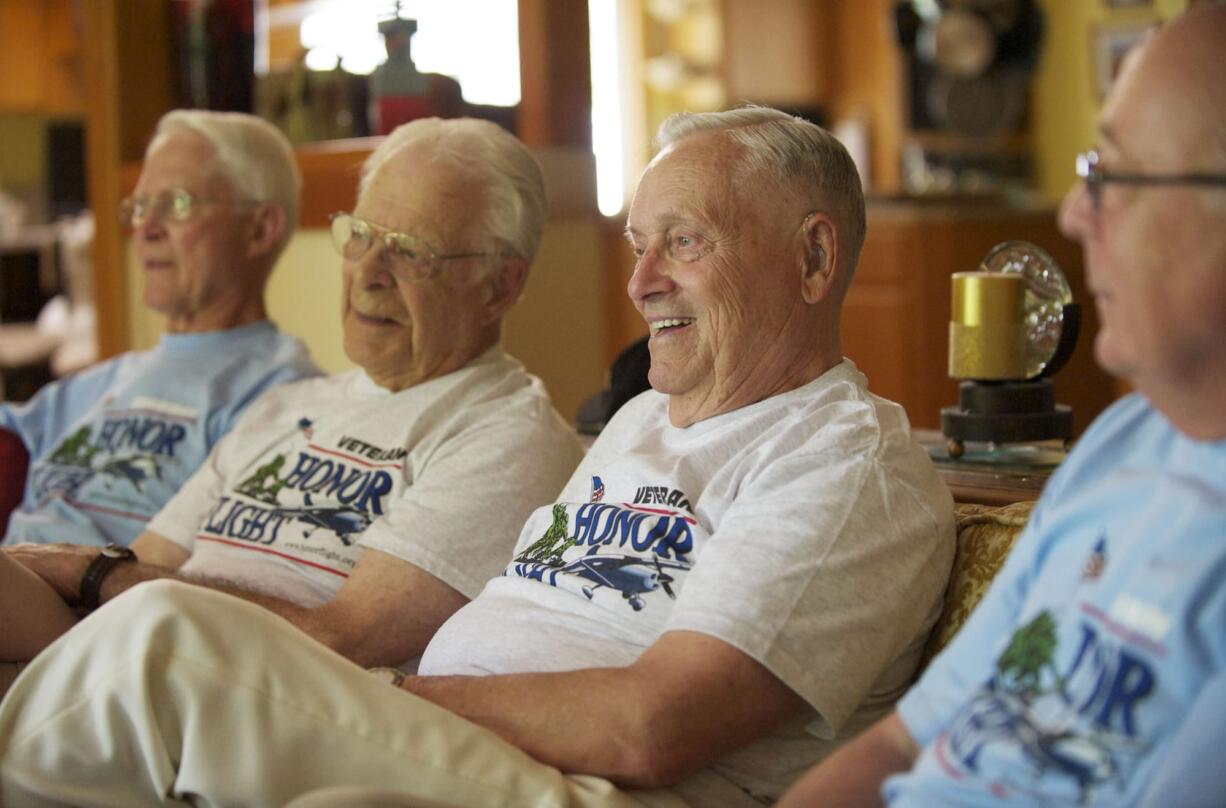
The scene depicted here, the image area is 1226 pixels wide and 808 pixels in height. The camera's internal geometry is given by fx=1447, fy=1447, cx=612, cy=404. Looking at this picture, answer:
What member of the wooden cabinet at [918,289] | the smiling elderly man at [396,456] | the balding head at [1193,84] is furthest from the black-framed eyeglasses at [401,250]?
the wooden cabinet at [918,289]

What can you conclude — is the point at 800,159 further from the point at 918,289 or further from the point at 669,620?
the point at 918,289

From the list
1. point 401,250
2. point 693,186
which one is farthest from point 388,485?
point 693,186

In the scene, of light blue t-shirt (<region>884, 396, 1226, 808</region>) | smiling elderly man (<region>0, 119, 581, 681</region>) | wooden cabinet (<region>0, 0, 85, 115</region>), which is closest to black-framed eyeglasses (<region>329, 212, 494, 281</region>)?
smiling elderly man (<region>0, 119, 581, 681</region>)

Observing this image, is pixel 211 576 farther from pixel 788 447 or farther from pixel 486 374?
pixel 788 447

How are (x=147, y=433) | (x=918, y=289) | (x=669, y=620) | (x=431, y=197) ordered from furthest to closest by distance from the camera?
(x=918, y=289) < (x=147, y=433) < (x=431, y=197) < (x=669, y=620)

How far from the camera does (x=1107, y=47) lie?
717cm

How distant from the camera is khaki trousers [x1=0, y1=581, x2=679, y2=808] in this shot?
1.30 meters

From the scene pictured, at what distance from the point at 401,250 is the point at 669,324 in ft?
1.97

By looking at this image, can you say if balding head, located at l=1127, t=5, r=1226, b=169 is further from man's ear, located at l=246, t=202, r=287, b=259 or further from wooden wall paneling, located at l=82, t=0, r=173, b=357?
wooden wall paneling, located at l=82, t=0, r=173, b=357

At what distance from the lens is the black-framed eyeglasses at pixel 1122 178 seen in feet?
3.31

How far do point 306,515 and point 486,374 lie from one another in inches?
13.1

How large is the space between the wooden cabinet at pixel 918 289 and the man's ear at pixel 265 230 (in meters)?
2.56

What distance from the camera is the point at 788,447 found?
1.53m

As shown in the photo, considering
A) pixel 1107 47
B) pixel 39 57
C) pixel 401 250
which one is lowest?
pixel 401 250
